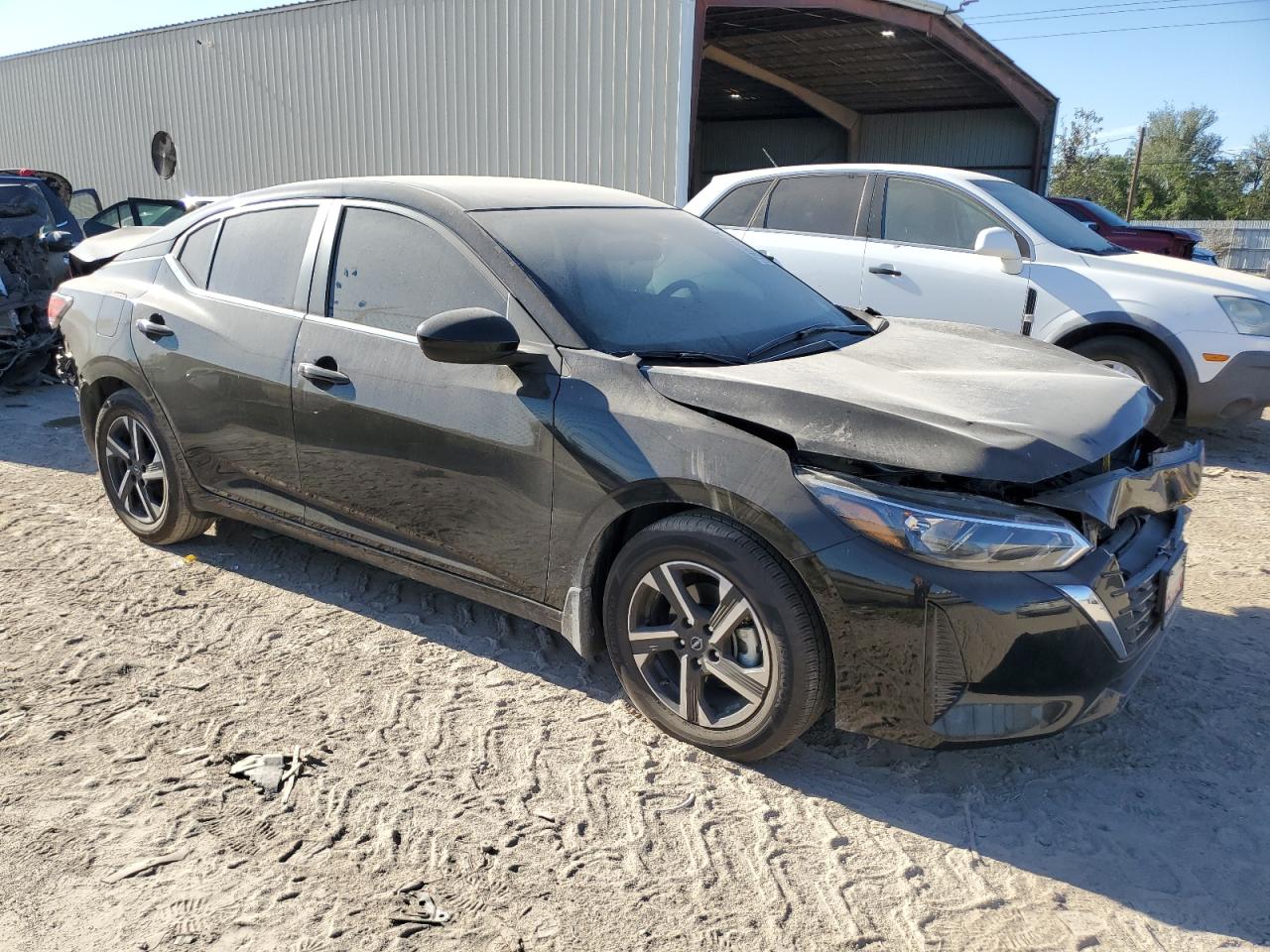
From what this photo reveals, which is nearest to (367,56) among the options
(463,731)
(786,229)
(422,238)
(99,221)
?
(99,221)

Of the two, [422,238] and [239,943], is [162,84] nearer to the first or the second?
[422,238]

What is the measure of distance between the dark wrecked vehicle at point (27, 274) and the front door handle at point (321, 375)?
5717 mm

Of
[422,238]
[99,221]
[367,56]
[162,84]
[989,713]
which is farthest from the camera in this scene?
[162,84]

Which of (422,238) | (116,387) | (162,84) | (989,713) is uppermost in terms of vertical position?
(162,84)

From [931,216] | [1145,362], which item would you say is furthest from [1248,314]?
[931,216]

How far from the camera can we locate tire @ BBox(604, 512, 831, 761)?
2.69m

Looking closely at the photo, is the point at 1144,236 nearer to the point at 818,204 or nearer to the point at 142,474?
the point at 818,204

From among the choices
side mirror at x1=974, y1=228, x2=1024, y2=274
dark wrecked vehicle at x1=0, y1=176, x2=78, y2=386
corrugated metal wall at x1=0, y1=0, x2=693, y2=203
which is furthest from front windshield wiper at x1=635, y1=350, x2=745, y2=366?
corrugated metal wall at x1=0, y1=0, x2=693, y2=203

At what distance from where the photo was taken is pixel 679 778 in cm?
289

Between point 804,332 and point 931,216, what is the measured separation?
12.8 feet

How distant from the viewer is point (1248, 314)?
6.12 m

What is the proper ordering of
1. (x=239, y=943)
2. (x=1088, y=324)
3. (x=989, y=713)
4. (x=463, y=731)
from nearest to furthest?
(x=239, y=943) < (x=989, y=713) < (x=463, y=731) < (x=1088, y=324)

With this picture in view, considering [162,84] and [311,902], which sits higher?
[162,84]

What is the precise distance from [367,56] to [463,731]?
51.1 ft
